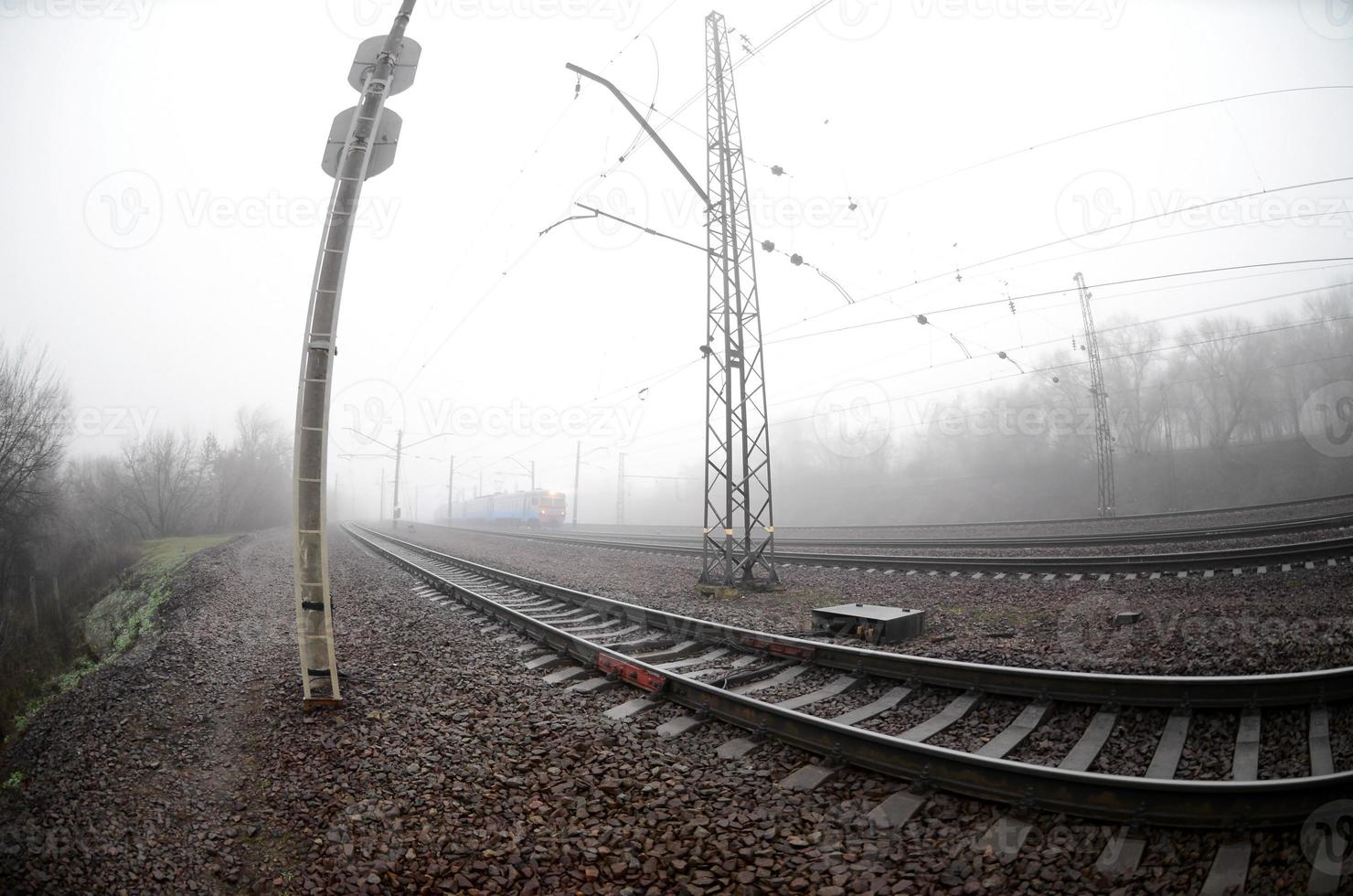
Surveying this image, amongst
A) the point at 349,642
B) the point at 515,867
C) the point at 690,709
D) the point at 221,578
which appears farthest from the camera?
the point at 221,578

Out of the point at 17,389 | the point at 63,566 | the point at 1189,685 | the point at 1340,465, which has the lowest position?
the point at 63,566

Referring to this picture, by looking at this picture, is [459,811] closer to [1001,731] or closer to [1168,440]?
[1001,731]

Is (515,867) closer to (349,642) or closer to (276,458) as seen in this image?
(349,642)

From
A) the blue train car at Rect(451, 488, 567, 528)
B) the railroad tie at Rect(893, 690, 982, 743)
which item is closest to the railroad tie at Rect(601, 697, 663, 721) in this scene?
the railroad tie at Rect(893, 690, 982, 743)

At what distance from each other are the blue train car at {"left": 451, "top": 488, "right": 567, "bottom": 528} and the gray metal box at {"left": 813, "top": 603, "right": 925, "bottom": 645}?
127 ft

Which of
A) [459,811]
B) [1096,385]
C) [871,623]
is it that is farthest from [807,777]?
[1096,385]

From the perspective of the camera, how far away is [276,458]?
224ft

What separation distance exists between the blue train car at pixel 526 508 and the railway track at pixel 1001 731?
38464 millimetres

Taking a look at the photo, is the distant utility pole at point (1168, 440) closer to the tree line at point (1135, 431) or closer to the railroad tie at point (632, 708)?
the tree line at point (1135, 431)

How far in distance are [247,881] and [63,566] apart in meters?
39.9

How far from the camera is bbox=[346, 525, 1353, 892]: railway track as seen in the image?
2.93 meters

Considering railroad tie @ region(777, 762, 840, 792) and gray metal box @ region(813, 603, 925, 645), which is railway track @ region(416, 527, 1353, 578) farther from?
railroad tie @ region(777, 762, 840, 792)

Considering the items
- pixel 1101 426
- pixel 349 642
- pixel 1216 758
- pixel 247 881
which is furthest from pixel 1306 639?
pixel 1101 426

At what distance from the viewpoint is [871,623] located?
710 cm
